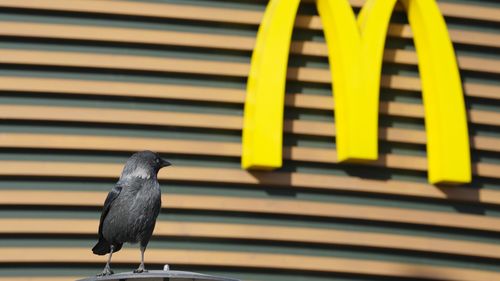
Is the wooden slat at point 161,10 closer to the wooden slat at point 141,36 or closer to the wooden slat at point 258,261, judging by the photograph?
the wooden slat at point 141,36

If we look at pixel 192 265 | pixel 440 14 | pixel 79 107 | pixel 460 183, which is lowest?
pixel 192 265

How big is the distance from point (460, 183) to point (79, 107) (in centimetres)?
432

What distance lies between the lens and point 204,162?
1143 centimetres

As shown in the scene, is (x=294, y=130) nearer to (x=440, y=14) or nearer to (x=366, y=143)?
(x=366, y=143)

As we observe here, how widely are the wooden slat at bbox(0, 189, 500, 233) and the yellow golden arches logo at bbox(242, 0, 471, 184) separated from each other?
46cm

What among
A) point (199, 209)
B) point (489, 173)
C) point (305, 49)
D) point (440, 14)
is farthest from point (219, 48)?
point (489, 173)

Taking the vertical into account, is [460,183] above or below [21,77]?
below

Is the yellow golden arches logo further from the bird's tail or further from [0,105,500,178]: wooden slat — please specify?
the bird's tail

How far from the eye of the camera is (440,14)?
39.4 feet

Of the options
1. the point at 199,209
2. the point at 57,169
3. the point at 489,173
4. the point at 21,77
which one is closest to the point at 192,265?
the point at 199,209

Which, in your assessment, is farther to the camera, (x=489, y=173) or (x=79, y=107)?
(x=489, y=173)

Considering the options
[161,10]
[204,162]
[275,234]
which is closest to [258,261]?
[275,234]

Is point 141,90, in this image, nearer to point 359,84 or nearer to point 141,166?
point 359,84

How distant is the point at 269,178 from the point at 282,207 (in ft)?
1.14
